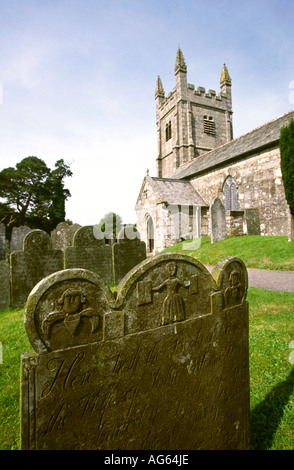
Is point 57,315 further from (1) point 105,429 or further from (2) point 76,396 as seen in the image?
(1) point 105,429

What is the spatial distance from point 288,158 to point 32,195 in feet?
93.5

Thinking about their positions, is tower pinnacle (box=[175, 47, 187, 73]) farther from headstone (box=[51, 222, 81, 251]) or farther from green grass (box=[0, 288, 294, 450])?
green grass (box=[0, 288, 294, 450])

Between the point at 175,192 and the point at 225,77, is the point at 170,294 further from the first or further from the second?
the point at 225,77

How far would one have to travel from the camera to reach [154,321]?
1.64 meters

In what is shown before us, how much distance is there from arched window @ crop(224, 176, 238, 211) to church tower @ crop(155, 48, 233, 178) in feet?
31.8

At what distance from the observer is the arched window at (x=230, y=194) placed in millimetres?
17639

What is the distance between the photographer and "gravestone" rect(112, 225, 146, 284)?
8.12 meters

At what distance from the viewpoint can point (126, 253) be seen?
27.3 feet

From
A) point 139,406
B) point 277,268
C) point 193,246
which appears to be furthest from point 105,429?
point 193,246

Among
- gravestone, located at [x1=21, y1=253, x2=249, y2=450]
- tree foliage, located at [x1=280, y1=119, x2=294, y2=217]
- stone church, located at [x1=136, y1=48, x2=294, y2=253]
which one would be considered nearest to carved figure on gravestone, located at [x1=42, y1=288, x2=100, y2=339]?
gravestone, located at [x1=21, y1=253, x2=249, y2=450]

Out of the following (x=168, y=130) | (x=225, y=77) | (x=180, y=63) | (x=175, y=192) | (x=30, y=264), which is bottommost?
(x=30, y=264)

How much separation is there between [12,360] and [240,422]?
3.17 meters

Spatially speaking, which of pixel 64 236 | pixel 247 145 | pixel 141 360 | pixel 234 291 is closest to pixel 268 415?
pixel 234 291

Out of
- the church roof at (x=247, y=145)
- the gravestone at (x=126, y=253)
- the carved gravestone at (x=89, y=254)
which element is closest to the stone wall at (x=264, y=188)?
the church roof at (x=247, y=145)
